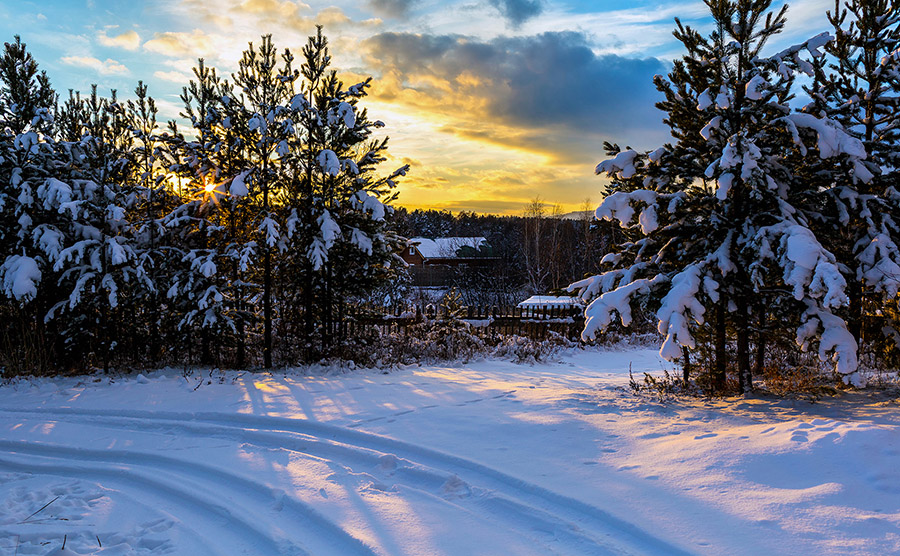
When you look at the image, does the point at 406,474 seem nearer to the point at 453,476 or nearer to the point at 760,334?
the point at 453,476

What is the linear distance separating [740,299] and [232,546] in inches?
261

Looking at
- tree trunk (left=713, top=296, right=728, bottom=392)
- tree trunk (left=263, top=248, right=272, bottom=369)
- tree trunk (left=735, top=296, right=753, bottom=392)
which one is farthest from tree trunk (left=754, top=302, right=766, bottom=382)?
tree trunk (left=263, top=248, right=272, bottom=369)

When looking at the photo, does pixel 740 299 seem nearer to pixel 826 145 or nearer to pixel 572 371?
pixel 826 145

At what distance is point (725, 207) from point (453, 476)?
525 cm

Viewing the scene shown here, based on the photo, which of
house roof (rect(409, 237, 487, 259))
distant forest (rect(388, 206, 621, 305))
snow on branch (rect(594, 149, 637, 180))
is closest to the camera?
snow on branch (rect(594, 149, 637, 180))


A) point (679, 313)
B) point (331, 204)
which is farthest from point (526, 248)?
point (679, 313)

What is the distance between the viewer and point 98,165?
433 inches

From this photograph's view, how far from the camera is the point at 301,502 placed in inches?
174

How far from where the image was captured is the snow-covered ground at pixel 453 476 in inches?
147

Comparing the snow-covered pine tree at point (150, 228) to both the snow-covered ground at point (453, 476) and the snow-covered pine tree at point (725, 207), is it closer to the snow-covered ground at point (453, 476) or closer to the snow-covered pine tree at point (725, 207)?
the snow-covered ground at point (453, 476)

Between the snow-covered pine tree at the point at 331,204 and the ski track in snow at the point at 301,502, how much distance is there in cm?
490

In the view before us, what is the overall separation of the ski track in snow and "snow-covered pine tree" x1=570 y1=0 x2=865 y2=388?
2.56 metres

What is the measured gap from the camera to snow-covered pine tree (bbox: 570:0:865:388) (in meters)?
5.92

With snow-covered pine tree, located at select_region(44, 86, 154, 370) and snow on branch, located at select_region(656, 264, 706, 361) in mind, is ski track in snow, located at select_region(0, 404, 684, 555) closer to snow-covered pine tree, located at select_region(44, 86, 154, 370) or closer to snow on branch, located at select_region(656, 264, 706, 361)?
snow on branch, located at select_region(656, 264, 706, 361)
